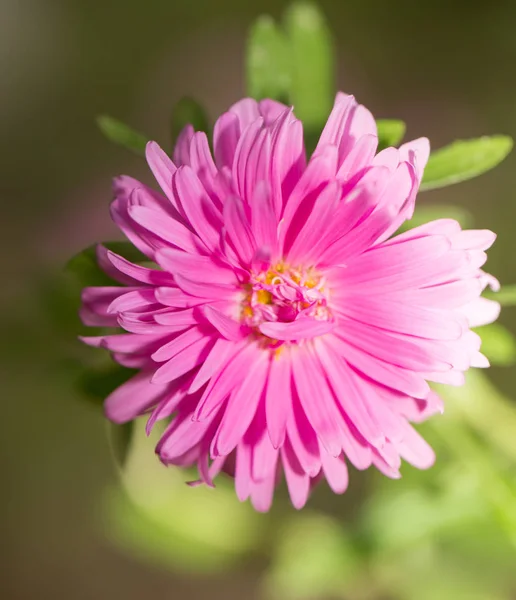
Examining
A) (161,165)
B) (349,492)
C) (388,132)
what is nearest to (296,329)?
(161,165)

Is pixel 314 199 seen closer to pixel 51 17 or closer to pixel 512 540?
pixel 512 540

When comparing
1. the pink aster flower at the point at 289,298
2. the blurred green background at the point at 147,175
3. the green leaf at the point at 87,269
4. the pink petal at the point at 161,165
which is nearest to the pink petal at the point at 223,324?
the pink aster flower at the point at 289,298

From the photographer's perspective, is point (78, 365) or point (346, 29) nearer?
point (78, 365)

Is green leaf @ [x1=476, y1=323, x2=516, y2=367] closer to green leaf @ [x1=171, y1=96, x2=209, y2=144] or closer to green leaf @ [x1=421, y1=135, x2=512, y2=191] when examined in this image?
green leaf @ [x1=421, y1=135, x2=512, y2=191]

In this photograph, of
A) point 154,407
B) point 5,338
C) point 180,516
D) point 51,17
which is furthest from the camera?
point 51,17

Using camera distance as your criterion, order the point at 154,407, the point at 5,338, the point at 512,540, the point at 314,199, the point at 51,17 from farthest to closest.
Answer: the point at 51,17 → the point at 5,338 → the point at 512,540 → the point at 154,407 → the point at 314,199

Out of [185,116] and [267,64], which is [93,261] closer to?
[185,116]

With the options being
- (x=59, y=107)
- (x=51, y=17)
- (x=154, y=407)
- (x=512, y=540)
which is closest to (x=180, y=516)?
(x=512, y=540)
